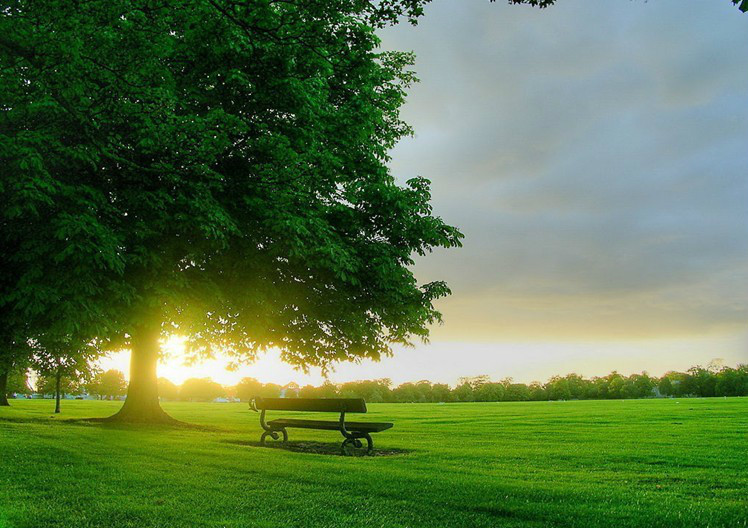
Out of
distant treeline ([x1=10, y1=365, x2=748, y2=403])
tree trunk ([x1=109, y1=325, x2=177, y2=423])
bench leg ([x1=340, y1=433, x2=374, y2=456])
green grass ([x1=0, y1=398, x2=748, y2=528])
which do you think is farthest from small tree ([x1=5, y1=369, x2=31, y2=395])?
bench leg ([x1=340, y1=433, x2=374, y2=456])

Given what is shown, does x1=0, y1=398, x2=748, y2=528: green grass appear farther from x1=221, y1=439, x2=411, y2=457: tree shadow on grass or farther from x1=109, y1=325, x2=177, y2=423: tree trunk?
x1=109, y1=325, x2=177, y2=423: tree trunk

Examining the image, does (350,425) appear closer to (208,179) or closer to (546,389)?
(208,179)

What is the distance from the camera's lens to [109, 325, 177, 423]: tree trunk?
2316 cm

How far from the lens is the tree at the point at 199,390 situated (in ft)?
402

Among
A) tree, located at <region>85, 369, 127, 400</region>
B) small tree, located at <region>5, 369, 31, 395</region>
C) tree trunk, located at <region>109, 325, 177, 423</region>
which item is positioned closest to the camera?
tree trunk, located at <region>109, 325, 177, 423</region>

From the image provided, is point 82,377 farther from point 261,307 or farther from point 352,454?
point 352,454

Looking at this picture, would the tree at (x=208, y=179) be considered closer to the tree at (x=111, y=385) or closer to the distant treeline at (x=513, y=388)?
the distant treeline at (x=513, y=388)

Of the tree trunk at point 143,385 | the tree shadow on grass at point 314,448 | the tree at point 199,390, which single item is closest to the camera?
the tree shadow on grass at point 314,448

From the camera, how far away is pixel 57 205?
46.9ft

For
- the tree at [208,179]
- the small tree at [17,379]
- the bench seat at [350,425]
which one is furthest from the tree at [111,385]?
the bench seat at [350,425]

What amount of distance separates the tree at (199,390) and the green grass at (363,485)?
11271cm

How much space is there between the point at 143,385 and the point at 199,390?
10559 cm

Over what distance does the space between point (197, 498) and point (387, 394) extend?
81.9m

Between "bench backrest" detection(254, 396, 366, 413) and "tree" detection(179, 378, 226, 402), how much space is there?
11314 centimetres
